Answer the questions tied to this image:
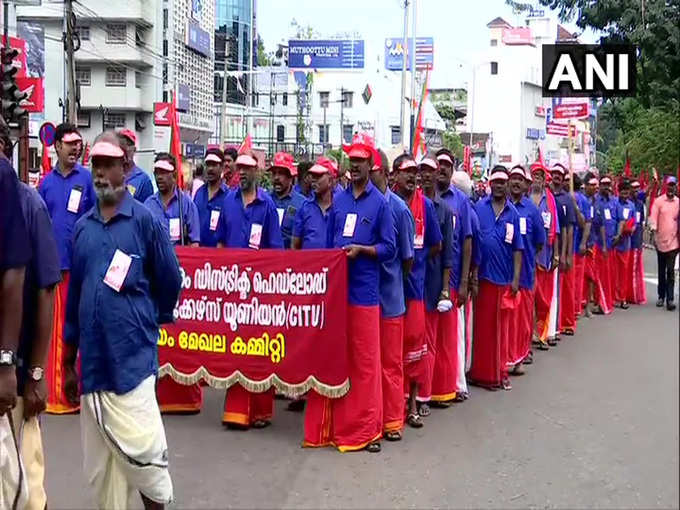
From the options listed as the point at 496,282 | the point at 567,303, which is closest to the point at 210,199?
the point at 496,282

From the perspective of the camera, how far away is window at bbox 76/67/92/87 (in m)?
58.2

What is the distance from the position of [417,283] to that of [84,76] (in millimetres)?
55335

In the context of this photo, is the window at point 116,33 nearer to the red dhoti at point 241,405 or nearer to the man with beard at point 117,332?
the red dhoti at point 241,405

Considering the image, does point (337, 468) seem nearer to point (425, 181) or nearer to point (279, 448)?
point (279, 448)

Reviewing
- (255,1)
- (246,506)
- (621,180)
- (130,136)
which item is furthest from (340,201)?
(255,1)

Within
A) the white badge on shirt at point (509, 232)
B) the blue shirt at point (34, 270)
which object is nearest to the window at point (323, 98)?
the white badge on shirt at point (509, 232)

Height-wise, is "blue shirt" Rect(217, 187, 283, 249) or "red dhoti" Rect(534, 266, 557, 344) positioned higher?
"blue shirt" Rect(217, 187, 283, 249)

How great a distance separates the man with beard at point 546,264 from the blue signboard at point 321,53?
4477 cm

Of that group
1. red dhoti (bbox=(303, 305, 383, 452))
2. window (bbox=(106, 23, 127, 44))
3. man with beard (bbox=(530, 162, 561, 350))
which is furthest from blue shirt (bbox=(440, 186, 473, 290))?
window (bbox=(106, 23, 127, 44))

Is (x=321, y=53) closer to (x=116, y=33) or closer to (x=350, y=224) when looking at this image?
(x=116, y=33)

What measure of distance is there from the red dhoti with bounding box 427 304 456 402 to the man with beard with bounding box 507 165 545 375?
147 cm

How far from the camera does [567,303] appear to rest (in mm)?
12656

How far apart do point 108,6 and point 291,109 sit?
2795 cm

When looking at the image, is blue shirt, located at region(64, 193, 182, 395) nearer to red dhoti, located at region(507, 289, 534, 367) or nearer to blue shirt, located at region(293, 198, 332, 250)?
blue shirt, located at region(293, 198, 332, 250)
